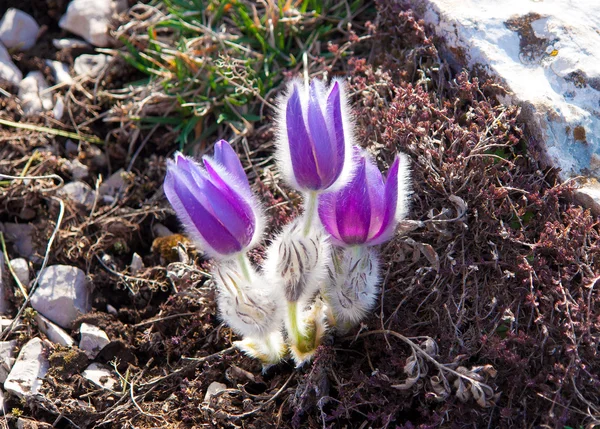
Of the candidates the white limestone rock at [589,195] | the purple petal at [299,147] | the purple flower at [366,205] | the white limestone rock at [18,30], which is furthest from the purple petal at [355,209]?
the white limestone rock at [18,30]

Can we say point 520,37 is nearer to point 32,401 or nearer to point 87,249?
point 87,249

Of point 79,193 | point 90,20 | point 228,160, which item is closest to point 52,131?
point 79,193

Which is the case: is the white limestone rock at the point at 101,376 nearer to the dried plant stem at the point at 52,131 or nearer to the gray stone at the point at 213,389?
the gray stone at the point at 213,389

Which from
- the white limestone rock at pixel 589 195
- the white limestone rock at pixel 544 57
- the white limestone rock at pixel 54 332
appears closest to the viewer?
the white limestone rock at pixel 589 195

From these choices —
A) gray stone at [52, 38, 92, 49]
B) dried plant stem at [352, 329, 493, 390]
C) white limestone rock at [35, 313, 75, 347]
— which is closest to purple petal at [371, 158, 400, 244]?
dried plant stem at [352, 329, 493, 390]

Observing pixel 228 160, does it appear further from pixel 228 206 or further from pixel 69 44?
pixel 69 44

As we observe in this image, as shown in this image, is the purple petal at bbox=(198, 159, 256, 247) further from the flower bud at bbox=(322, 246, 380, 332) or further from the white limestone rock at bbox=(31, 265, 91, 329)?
the white limestone rock at bbox=(31, 265, 91, 329)
